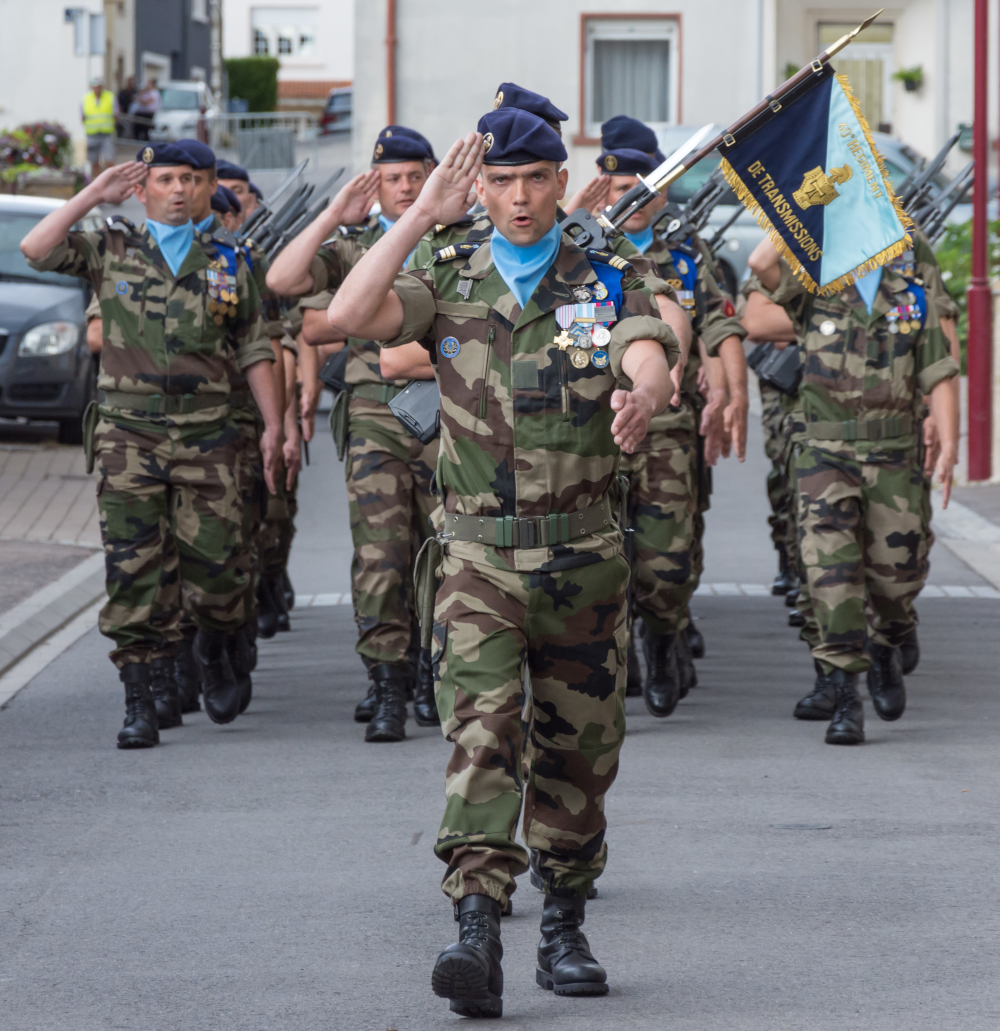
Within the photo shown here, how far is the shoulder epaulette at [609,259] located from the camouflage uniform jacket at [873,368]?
2.68m

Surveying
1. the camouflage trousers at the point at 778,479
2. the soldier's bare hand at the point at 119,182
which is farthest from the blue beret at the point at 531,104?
the camouflage trousers at the point at 778,479

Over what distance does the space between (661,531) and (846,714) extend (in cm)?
114

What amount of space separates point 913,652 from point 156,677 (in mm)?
3257

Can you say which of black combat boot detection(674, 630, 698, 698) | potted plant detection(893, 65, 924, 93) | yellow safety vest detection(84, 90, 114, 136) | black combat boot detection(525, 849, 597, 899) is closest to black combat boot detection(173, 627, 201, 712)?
black combat boot detection(674, 630, 698, 698)

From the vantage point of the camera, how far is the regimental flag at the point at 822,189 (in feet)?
22.1

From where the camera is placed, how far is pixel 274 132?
39.2m

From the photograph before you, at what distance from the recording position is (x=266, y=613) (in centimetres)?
1000

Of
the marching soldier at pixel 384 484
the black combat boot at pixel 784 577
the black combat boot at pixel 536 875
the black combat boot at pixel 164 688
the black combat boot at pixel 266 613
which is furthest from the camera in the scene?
the black combat boot at pixel 784 577

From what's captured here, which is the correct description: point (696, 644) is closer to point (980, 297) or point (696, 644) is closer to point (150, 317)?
point (150, 317)

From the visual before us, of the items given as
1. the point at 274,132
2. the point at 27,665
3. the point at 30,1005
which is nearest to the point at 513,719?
the point at 30,1005

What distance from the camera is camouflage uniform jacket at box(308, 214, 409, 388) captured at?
7.44 meters

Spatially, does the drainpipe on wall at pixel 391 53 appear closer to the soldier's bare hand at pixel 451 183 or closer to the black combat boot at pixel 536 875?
the black combat boot at pixel 536 875

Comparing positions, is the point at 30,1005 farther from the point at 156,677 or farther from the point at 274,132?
the point at 274,132

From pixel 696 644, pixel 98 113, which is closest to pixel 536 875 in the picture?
pixel 696 644
